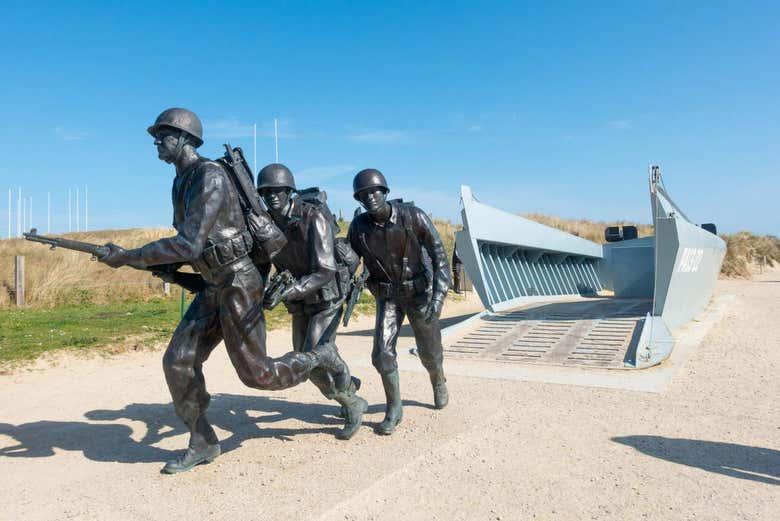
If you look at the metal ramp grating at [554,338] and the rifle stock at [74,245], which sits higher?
the rifle stock at [74,245]

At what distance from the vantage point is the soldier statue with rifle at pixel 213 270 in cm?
374

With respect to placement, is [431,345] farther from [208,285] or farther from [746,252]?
[746,252]

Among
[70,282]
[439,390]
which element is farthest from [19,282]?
[439,390]

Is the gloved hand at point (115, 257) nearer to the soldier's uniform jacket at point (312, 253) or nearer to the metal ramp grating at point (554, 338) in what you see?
the soldier's uniform jacket at point (312, 253)

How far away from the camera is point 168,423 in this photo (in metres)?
5.48

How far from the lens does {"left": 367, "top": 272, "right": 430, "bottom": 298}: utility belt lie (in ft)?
17.2

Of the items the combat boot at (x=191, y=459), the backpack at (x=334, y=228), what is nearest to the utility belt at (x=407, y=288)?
the backpack at (x=334, y=228)

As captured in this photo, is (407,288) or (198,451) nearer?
(198,451)

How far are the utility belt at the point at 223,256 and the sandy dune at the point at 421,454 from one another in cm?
142

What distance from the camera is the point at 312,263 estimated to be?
450 centimetres

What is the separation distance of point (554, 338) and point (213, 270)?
7.19m

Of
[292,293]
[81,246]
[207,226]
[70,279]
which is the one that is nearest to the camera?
[81,246]

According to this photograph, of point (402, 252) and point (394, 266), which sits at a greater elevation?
point (402, 252)

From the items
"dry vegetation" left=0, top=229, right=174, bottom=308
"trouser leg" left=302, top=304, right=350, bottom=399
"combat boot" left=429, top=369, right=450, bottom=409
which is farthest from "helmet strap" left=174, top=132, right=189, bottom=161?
"dry vegetation" left=0, top=229, right=174, bottom=308
